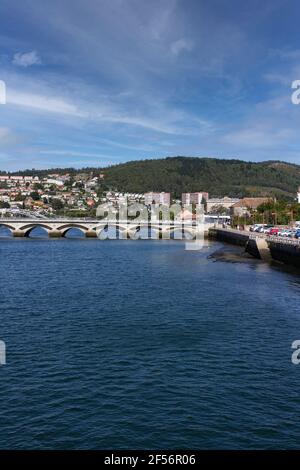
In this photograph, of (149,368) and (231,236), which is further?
(231,236)

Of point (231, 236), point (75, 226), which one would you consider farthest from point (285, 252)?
point (75, 226)

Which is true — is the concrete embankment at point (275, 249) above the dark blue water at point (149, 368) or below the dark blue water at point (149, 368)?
above

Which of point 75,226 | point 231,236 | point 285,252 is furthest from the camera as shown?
point 75,226

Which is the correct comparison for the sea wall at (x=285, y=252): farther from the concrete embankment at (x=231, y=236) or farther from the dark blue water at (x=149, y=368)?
the concrete embankment at (x=231, y=236)

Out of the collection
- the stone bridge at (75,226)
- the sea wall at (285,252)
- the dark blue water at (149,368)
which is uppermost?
the stone bridge at (75,226)

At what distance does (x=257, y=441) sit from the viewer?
12.9 meters

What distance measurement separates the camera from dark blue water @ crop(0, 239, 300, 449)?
13.4m

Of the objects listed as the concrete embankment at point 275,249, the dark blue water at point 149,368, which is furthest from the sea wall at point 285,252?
the dark blue water at point 149,368

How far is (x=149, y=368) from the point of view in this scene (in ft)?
60.2

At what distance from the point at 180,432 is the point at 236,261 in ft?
150

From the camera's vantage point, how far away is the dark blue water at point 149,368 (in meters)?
13.4
